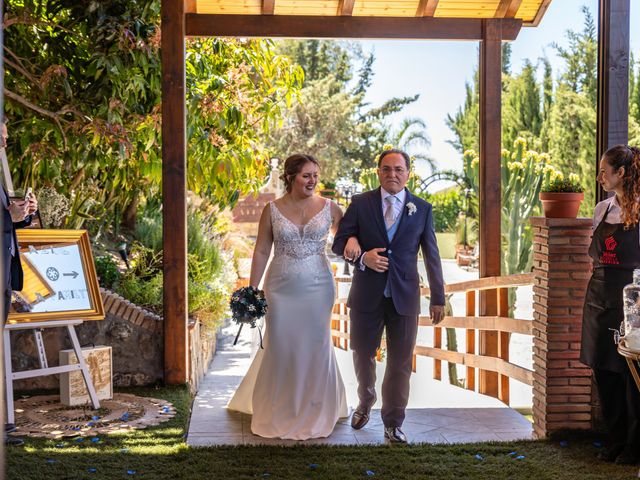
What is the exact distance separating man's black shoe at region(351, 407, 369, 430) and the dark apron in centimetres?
145

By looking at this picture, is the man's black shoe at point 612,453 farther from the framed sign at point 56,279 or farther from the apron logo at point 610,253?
the framed sign at point 56,279

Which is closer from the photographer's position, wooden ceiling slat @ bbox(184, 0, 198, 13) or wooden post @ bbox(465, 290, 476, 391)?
wooden ceiling slat @ bbox(184, 0, 198, 13)

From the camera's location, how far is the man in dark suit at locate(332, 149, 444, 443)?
180 inches

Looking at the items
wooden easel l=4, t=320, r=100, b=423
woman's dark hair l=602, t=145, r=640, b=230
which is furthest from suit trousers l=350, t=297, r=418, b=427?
wooden easel l=4, t=320, r=100, b=423

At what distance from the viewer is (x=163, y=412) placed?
5.21m

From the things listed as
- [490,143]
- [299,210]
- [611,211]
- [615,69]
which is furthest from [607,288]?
[490,143]

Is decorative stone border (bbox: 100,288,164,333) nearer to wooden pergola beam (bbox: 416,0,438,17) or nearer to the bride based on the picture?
the bride

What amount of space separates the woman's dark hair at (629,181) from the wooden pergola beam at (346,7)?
8.86 ft

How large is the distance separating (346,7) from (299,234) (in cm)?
206

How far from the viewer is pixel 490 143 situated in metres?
6.21

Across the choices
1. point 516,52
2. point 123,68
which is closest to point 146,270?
point 123,68

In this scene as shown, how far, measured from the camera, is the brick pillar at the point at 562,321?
176 inches

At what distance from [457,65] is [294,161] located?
86.1 feet

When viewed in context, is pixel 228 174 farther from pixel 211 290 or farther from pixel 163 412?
pixel 163 412
